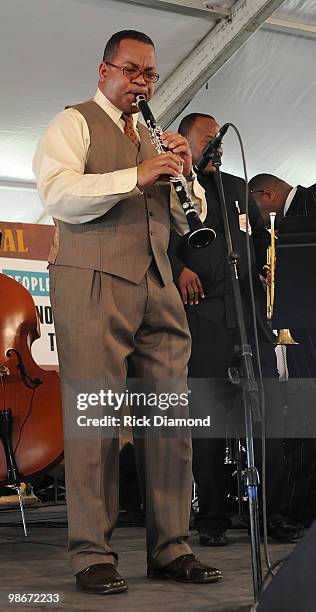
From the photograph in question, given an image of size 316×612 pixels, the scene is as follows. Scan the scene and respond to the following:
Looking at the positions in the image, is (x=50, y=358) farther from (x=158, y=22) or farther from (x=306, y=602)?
(x=306, y=602)

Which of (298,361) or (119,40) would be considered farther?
(298,361)

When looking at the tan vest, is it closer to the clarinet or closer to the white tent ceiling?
the clarinet

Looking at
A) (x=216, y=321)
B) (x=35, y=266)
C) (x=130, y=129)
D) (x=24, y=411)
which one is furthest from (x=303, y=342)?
(x=35, y=266)

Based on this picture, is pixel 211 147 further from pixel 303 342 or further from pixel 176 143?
pixel 303 342

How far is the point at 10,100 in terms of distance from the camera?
207 inches

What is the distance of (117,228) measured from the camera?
2289 mm

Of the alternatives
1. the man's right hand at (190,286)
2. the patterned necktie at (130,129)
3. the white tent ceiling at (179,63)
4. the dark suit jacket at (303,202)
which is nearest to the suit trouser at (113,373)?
the patterned necktie at (130,129)

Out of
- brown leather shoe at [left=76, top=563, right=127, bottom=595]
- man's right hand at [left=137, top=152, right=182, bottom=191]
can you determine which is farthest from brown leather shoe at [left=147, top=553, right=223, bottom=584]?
man's right hand at [left=137, top=152, right=182, bottom=191]

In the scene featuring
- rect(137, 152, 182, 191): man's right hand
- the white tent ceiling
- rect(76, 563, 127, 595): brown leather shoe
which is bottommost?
rect(76, 563, 127, 595): brown leather shoe

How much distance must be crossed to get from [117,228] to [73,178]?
182 millimetres

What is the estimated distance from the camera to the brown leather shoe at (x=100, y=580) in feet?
6.79

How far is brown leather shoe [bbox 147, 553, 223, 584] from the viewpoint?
2172 mm

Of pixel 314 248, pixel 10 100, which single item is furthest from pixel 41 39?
pixel 314 248

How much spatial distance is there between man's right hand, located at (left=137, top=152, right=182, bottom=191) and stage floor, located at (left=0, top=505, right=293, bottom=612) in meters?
0.96
